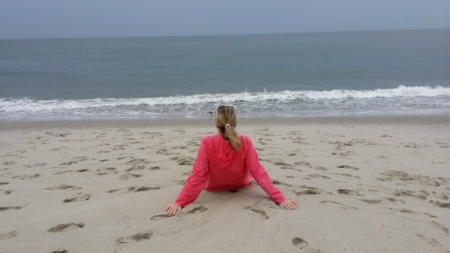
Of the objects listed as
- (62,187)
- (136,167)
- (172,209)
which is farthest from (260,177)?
(62,187)

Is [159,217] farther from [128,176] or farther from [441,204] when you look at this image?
[441,204]

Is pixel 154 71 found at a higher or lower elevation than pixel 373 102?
higher

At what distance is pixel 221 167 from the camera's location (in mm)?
3387

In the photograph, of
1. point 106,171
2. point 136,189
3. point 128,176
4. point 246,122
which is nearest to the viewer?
point 136,189

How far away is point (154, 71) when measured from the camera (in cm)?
2431

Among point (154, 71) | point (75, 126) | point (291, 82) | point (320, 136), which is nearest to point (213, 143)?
point (320, 136)

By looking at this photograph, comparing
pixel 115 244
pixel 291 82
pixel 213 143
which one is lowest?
pixel 115 244

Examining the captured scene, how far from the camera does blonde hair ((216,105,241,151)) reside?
124 inches

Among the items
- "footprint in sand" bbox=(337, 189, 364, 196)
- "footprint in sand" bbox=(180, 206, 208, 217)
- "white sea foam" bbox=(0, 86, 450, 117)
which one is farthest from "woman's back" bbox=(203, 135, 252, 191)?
"white sea foam" bbox=(0, 86, 450, 117)

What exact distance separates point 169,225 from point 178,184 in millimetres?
1069

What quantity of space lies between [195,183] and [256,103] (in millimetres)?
9984

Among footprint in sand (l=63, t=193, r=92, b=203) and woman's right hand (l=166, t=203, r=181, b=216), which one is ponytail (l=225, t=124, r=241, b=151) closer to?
woman's right hand (l=166, t=203, r=181, b=216)

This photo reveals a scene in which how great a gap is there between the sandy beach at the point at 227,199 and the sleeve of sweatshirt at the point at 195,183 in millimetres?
104

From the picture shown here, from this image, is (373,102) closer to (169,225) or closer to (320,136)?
(320,136)
